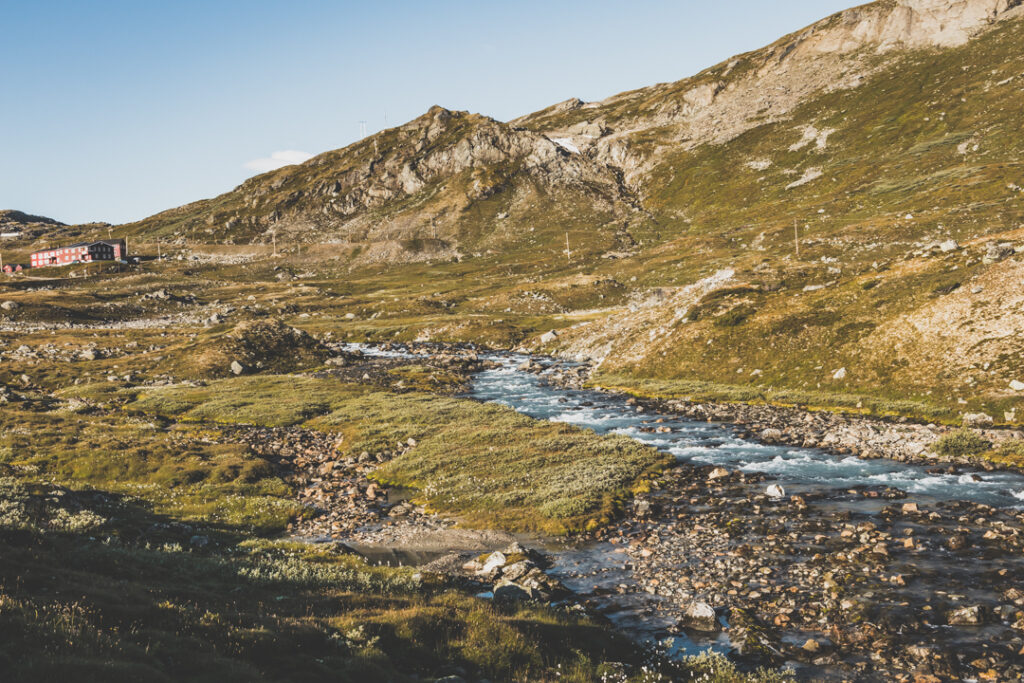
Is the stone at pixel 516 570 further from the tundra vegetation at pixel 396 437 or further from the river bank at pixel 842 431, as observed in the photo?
the river bank at pixel 842 431

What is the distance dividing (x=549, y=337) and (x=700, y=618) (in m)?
77.9

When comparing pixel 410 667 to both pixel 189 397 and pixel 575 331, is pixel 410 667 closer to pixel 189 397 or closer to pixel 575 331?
pixel 189 397

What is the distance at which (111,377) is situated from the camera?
264 ft

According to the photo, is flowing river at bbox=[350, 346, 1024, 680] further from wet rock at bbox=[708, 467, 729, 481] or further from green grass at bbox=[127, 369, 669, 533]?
green grass at bbox=[127, 369, 669, 533]

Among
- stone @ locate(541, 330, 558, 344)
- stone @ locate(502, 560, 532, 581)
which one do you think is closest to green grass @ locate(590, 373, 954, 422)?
stone @ locate(541, 330, 558, 344)

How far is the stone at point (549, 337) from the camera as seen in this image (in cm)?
9468

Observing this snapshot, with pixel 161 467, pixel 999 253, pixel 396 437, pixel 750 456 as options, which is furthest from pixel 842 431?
pixel 161 467

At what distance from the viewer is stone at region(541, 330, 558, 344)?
311 feet

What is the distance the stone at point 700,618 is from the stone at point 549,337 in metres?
76.2

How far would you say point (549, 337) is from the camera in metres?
95.4

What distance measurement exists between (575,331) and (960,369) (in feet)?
188

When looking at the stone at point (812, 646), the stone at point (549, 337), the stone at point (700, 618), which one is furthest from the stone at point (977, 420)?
the stone at point (549, 337)

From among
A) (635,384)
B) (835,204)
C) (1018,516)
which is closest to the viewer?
(1018,516)

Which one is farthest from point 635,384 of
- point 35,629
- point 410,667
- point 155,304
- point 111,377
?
point 155,304
